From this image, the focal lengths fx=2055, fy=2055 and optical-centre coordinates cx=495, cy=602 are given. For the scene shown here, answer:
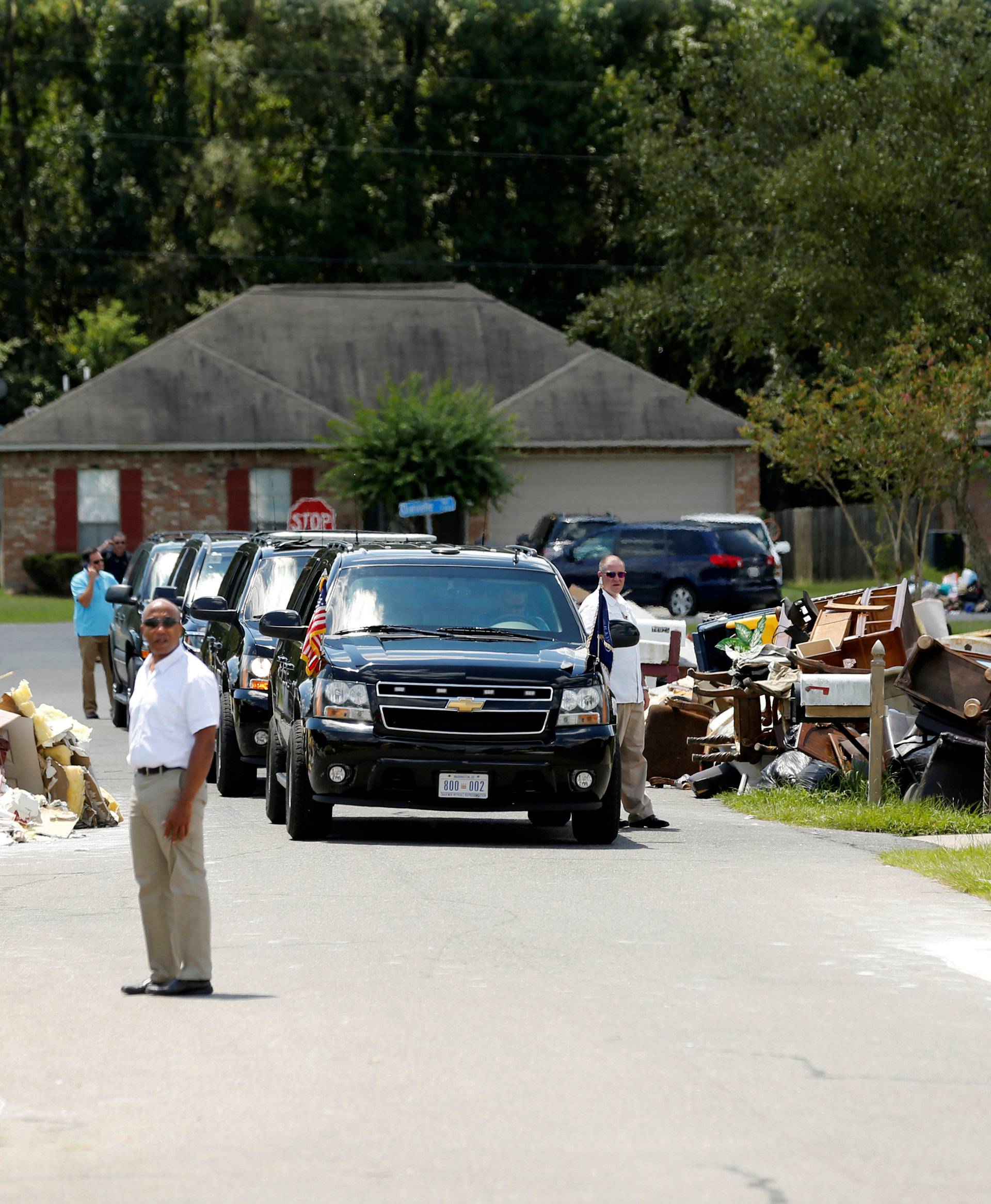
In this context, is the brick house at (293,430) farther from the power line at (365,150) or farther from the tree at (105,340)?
the power line at (365,150)

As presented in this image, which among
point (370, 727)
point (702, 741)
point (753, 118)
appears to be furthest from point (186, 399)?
point (370, 727)

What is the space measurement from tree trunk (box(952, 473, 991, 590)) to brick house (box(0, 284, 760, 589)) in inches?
661

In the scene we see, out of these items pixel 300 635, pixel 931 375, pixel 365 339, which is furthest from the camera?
pixel 365 339

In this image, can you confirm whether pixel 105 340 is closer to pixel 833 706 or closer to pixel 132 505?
pixel 132 505

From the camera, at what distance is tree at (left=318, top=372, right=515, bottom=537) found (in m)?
46.9

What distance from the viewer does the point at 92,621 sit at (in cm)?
2431

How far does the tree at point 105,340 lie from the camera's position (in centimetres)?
6556

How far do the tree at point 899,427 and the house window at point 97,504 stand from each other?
20406mm

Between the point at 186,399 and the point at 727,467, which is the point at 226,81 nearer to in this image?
the point at 186,399

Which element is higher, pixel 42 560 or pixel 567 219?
pixel 567 219

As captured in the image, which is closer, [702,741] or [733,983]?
[733,983]

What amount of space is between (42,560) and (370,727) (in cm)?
4034

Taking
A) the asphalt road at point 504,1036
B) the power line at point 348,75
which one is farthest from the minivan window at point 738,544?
the power line at point 348,75

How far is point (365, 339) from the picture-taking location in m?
56.9
